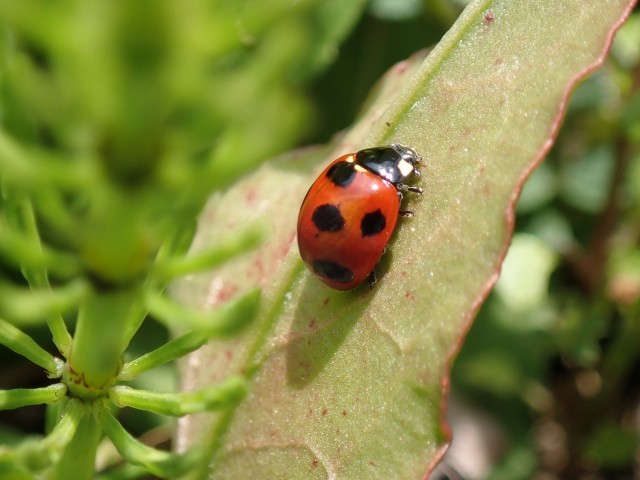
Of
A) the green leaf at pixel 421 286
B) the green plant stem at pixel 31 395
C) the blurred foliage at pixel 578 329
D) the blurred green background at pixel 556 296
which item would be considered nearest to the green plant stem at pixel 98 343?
the green plant stem at pixel 31 395

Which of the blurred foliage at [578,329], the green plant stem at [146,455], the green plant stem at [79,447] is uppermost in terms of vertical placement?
the green plant stem at [146,455]

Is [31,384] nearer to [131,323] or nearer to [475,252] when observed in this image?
[131,323]

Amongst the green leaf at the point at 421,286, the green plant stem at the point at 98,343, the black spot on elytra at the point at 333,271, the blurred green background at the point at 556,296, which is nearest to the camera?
the green plant stem at the point at 98,343

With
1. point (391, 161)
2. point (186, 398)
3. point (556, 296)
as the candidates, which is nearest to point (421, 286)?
point (391, 161)

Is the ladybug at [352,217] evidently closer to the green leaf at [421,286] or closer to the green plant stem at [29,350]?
the green leaf at [421,286]

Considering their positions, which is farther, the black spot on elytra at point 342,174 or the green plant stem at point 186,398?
the black spot on elytra at point 342,174

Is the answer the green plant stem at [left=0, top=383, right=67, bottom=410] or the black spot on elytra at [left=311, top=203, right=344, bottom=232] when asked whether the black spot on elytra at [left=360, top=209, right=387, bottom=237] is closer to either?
the black spot on elytra at [left=311, top=203, right=344, bottom=232]

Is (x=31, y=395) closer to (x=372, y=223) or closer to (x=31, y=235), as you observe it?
(x=31, y=235)
